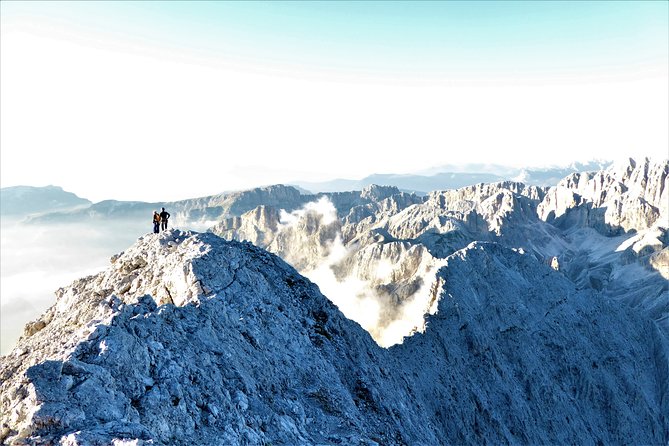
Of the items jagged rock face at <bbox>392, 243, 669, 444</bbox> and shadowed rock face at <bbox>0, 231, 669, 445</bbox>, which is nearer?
shadowed rock face at <bbox>0, 231, 669, 445</bbox>

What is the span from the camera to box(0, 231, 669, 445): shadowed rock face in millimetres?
14758

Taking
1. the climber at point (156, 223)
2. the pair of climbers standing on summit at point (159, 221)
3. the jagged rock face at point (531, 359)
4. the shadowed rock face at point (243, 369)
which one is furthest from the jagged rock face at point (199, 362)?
the jagged rock face at point (531, 359)

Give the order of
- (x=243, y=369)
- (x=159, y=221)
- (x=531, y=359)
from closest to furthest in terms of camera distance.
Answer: (x=243, y=369), (x=159, y=221), (x=531, y=359)

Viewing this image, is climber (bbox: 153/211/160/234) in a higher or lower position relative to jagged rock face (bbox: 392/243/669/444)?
higher

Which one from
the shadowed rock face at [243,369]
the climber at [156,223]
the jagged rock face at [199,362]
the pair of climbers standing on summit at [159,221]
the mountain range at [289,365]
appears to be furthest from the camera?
the pair of climbers standing on summit at [159,221]

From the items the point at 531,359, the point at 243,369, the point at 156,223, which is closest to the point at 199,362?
the point at 243,369

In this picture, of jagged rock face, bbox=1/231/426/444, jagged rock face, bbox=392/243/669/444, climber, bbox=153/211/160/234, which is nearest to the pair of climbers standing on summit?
climber, bbox=153/211/160/234

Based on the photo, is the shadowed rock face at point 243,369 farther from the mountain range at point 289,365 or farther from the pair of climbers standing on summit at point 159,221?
the pair of climbers standing on summit at point 159,221

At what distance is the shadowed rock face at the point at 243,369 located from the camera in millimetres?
14758

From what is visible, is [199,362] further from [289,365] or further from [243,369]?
[289,365]

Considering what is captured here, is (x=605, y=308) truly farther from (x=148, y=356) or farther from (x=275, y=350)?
(x=148, y=356)

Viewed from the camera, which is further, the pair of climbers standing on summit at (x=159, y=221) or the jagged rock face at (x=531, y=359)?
the jagged rock face at (x=531, y=359)

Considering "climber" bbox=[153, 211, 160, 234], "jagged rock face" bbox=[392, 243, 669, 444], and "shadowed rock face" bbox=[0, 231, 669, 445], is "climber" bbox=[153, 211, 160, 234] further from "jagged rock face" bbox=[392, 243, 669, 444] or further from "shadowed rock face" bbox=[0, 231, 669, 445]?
"jagged rock face" bbox=[392, 243, 669, 444]

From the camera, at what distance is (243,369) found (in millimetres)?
20062
